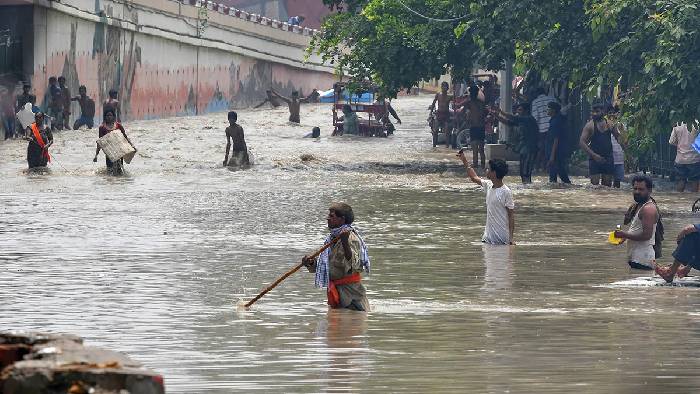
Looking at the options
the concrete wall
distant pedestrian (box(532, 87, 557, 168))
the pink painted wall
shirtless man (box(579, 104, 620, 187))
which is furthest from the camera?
the concrete wall

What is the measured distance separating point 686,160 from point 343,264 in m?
14.7

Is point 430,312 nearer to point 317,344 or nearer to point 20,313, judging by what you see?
point 317,344

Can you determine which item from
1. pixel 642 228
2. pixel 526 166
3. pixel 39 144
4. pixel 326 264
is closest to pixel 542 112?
pixel 526 166

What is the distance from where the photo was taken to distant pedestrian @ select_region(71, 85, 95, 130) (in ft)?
151

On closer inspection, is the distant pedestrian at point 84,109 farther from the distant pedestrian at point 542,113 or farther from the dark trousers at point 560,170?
the dark trousers at point 560,170

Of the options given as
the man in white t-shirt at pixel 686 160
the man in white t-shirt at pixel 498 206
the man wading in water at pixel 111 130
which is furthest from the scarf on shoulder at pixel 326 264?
the man wading in water at pixel 111 130

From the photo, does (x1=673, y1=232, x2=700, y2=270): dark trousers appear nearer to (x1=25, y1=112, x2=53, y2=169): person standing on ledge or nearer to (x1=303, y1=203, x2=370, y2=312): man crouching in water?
(x1=303, y1=203, x2=370, y2=312): man crouching in water

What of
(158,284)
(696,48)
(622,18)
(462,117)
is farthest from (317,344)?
(462,117)

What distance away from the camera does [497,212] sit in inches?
733

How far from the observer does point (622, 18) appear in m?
27.8

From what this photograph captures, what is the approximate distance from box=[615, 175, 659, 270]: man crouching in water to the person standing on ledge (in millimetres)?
16710

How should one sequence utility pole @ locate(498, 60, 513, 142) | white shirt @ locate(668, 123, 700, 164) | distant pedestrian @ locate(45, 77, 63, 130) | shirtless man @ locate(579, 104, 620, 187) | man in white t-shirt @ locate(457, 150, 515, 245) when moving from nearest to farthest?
man in white t-shirt @ locate(457, 150, 515, 245) → white shirt @ locate(668, 123, 700, 164) → shirtless man @ locate(579, 104, 620, 187) → utility pole @ locate(498, 60, 513, 142) → distant pedestrian @ locate(45, 77, 63, 130)

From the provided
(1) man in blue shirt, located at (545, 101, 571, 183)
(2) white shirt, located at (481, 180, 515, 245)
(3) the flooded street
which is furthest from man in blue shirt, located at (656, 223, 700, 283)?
(1) man in blue shirt, located at (545, 101, 571, 183)

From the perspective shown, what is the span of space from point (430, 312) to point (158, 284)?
2.95 m
